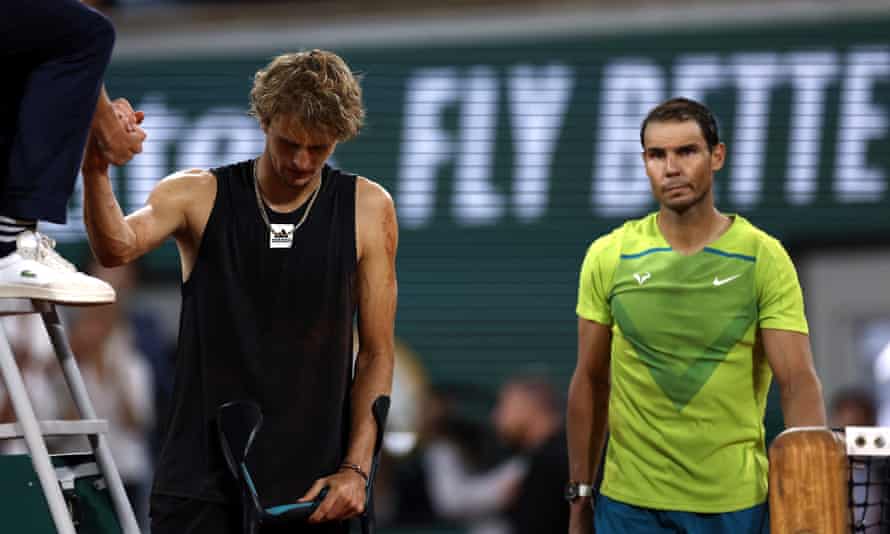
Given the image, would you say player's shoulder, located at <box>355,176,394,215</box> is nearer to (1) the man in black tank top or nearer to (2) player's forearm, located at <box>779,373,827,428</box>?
(1) the man in black tank top

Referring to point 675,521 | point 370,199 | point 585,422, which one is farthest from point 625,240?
point 370,199

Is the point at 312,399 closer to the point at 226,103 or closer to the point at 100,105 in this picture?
the point at 100,105

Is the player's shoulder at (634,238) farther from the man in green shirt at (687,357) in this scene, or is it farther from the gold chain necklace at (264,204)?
the gold chain necklace at (264,204)

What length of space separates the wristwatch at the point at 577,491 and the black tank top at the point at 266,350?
1203 mm

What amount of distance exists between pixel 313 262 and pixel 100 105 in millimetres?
754

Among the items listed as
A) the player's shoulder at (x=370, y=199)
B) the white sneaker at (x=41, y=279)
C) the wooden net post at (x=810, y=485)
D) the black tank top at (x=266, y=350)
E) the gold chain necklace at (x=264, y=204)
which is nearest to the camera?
the wooden net post at (x=810, y=485)

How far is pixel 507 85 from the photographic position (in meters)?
12.9

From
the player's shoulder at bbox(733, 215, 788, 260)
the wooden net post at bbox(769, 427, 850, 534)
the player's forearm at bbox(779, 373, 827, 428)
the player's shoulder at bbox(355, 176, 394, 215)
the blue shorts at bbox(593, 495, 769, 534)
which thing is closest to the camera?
the wooden net post at bbox(769, 427, 850, 534)

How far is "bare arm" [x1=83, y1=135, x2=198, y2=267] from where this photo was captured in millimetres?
4090

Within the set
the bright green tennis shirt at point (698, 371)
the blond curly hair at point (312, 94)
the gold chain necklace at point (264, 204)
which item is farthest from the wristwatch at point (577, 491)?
the blond curly hair at point (312, 94)

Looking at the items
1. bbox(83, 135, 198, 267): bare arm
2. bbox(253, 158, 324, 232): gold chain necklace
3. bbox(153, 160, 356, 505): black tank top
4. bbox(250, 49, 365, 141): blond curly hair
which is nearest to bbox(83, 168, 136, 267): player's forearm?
bbox(83, 135, 198, 267): bare arm

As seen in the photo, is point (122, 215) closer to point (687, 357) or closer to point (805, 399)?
point (687, 357)

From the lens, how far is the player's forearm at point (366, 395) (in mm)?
4215

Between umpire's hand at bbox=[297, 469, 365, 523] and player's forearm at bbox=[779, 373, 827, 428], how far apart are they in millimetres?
1551
